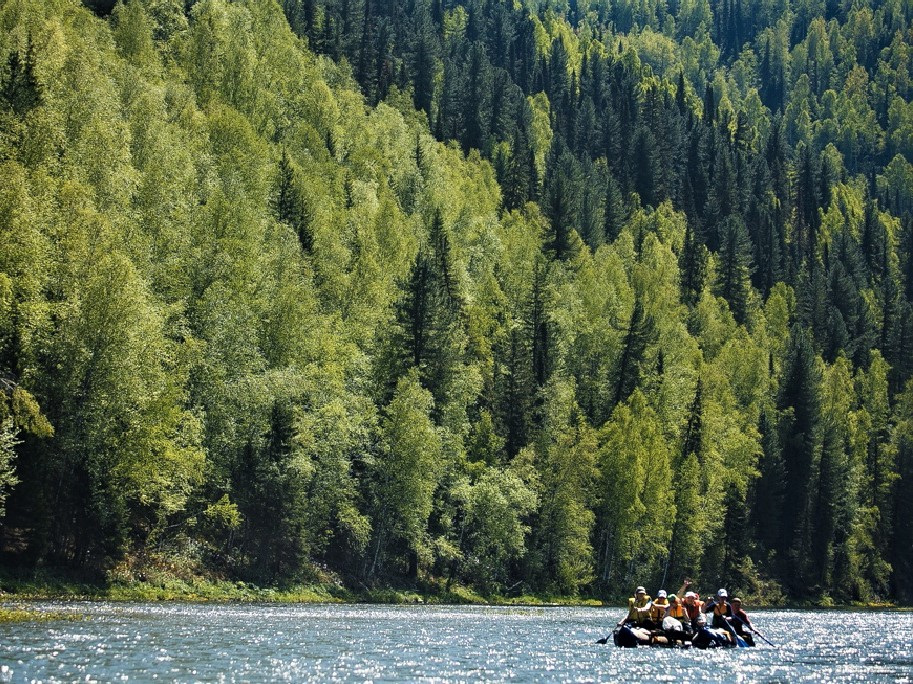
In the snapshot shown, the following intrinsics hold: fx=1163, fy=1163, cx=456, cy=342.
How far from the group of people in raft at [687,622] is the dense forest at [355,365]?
2666cm

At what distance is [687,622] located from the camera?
53125 mm

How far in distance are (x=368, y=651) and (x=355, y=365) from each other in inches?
1884

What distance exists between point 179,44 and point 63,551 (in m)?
78.4

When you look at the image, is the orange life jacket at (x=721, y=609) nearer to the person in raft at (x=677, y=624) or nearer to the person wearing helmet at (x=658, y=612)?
the person in raft at (x=677, y=624)

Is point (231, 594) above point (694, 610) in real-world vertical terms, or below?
below

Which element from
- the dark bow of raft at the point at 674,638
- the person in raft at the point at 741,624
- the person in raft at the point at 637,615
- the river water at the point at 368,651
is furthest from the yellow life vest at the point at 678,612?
the person in raft at the point at 741,624

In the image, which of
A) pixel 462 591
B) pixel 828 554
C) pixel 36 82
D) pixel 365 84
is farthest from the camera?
pixel 365 84

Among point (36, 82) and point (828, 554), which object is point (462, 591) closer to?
point (36, 82)

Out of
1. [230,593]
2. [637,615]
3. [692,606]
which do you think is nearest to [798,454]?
[230,593]

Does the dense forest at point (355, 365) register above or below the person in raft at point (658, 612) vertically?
above

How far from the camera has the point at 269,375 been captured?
76.9 metres

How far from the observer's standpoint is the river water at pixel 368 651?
3409cm

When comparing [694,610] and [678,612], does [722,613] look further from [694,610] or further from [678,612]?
[678,612]

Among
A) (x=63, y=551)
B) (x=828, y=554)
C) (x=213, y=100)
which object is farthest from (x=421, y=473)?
(x=828, y=554)
